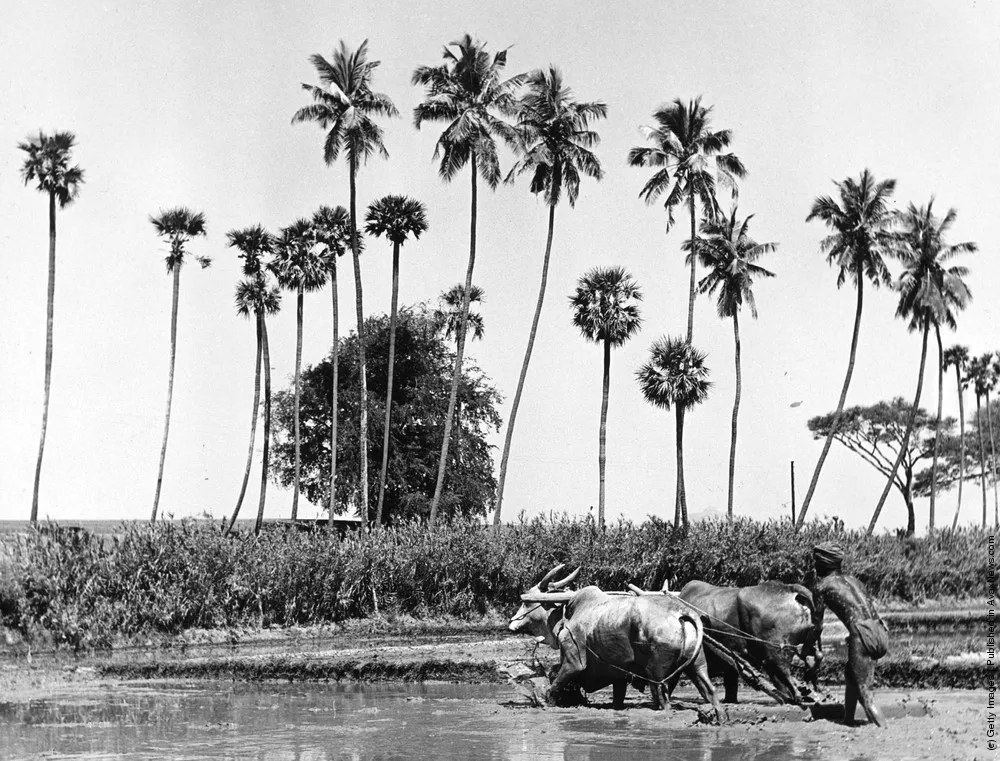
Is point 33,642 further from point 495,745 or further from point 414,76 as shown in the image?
point 414,76

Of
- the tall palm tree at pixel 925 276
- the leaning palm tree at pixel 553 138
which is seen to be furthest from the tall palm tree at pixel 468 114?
the tall palm tree at pixel 925 276

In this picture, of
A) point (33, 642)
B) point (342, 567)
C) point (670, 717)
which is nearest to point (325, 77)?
point (342, 567)

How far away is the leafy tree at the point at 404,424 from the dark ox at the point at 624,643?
1919 inches

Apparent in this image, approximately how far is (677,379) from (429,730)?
141ft

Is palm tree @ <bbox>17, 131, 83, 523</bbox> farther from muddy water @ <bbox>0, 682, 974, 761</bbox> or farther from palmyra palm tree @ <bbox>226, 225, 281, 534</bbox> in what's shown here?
muddy water @ <bbox>0, 682, 974, 761</bbox>

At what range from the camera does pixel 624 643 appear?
680 inches

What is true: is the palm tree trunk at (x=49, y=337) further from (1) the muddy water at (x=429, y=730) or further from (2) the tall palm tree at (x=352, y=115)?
(1) the muddy water at (x=429, y=730)

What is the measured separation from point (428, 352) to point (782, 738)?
192 feet

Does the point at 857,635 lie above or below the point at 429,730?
above

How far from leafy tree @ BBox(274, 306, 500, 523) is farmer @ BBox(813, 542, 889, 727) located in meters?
52.0

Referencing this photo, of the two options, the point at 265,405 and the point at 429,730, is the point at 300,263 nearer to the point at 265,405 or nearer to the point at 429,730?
the point at 265,405

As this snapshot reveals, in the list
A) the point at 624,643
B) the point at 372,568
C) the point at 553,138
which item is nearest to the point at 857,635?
the point at 624,643

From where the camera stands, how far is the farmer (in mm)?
14648

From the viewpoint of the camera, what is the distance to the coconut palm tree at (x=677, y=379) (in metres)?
58.7
